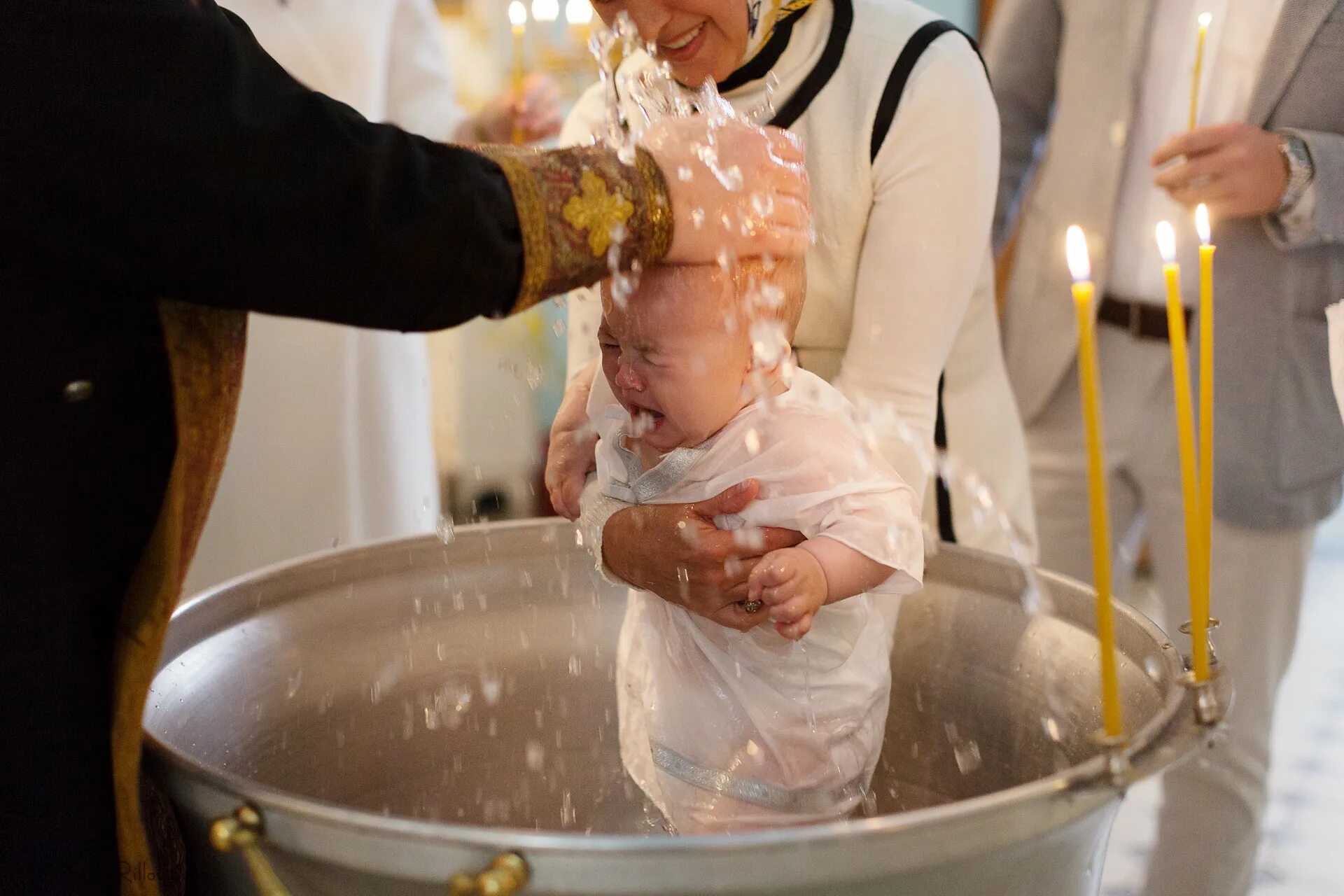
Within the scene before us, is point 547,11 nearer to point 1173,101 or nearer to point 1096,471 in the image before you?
point 1173,101

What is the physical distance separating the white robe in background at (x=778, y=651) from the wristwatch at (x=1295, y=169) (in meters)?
0.76

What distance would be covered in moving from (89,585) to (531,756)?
0.66 m

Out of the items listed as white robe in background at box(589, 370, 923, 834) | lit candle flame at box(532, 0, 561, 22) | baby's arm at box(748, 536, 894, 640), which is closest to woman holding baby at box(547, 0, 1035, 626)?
white robe in background at box(589, 370, 923, 834)

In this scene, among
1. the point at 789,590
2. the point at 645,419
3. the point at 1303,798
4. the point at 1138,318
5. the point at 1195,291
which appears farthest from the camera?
the point at 1303,798

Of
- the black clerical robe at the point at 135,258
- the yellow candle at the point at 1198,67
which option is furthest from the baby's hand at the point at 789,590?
the yellow candle at the point at 1198,67

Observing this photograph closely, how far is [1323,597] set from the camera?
3334 mm

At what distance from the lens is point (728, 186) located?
875 mm

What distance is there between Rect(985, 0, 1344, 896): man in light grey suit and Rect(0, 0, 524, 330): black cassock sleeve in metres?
1.17

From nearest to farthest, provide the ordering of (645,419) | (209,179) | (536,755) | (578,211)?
(209,179) → (578,211) → (645,419) → (536,755)

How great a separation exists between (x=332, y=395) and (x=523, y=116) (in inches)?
19.5

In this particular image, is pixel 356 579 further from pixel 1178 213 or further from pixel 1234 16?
pixel 1234 16

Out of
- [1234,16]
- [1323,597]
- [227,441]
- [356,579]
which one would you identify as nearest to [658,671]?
[356,579]

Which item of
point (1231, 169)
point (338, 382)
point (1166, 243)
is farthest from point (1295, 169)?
point (338, 382)

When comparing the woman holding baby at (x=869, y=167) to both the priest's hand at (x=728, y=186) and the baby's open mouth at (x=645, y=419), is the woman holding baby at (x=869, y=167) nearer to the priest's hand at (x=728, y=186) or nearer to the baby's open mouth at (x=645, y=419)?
the baby's open mouth at (x=645, y=419)
